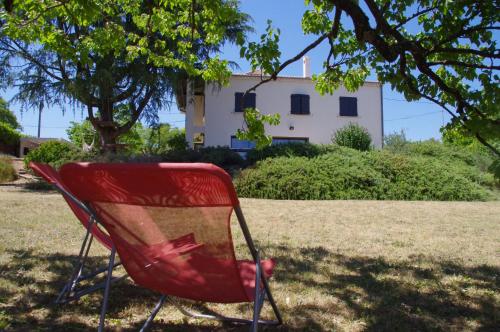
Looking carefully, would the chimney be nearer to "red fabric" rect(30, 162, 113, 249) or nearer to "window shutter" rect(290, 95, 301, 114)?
"window shutter" rect(290, 95, 301, 114)

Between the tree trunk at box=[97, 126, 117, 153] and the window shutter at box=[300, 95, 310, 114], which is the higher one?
the window shutter at box=[300, 95, 310, 114]

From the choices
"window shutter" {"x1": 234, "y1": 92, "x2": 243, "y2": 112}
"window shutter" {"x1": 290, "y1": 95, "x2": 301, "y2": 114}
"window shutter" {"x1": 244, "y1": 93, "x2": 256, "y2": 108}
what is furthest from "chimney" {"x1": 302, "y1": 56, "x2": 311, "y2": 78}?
"window shutter" {"x1": 234, "y1": 92, "x2": 243, "y2": 112}

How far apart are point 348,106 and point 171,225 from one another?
936 inches

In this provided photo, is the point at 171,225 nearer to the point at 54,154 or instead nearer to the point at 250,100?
the point at 54,154

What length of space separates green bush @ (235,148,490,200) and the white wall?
310 inches

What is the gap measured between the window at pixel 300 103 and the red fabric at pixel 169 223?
74.9ft

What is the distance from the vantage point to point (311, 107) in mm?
24953

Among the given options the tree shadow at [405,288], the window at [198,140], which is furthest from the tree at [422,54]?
the window at [198,140]

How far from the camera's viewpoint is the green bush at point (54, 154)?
18.2 metres

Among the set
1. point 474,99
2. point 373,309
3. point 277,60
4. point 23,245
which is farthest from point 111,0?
point 373,309

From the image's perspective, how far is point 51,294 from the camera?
3398 millimetres

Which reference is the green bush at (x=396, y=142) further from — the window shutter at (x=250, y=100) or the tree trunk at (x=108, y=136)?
the tree trunk at (x=108, y=136)

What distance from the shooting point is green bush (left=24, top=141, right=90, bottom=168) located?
18.2m

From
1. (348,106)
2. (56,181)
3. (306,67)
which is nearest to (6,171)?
(56,181)
